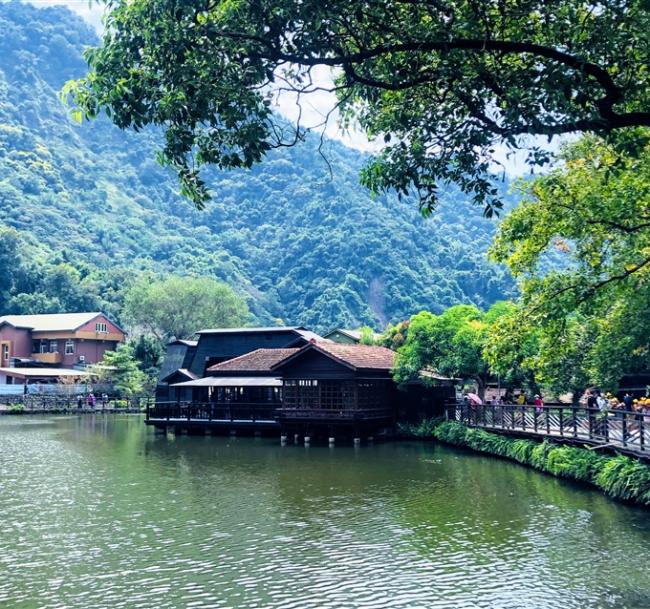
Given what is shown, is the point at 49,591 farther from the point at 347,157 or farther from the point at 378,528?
the point at 347,157

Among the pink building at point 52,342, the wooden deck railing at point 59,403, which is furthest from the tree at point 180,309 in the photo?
the wooden deck railing at point 59,403

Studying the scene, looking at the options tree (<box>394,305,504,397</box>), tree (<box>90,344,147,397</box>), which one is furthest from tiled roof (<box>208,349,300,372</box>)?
tree (<box>90,344,147,397</box>)

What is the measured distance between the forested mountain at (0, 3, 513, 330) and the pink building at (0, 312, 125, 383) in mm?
15118

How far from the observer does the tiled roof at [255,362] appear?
40.0 meters

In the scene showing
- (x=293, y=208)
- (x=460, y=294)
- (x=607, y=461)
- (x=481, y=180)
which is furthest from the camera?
(x=293, y=208)

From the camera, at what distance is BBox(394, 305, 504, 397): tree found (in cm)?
3309

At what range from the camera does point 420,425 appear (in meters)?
35.9

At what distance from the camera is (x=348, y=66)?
801 centimetres

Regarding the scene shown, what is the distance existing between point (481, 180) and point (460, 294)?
105349mm

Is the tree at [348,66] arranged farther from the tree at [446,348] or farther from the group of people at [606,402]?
the tree at [446,348]

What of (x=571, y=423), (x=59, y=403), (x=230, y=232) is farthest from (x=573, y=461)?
(x=230, y=232)

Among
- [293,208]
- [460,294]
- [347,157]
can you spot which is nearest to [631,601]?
[460,294]

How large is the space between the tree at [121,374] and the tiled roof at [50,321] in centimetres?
739

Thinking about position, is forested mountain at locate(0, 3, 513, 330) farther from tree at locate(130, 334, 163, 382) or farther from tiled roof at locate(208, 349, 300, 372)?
tiled roof at locate(208, 349, 300, 372)
